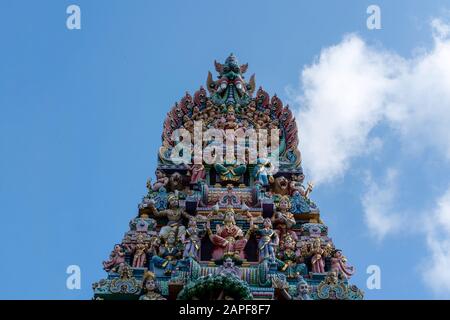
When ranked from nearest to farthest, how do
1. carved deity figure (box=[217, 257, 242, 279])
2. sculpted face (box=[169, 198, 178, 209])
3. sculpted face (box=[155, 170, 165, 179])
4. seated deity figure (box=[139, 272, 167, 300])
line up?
carved deity figure (box=[217, 257, 242, 279]) → seated deity figure (box=[139, 272, 167, 300]) → sculpted face (box=[169, 198, 178, 209]) → sculpted face (box=[155, 170, 165, 179])

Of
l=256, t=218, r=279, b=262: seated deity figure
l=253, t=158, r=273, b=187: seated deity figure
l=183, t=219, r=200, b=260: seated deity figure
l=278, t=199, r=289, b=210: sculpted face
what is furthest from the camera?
l=253, t=158, r=273, b=187: seated deity figure

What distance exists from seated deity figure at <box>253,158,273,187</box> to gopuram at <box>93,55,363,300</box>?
0.07 feet

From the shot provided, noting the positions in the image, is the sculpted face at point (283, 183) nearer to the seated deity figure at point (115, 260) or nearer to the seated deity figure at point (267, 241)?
the seated deity figure at point (267, 241)

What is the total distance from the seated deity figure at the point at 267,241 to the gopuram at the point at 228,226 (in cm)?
2

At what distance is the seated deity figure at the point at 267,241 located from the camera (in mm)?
16812

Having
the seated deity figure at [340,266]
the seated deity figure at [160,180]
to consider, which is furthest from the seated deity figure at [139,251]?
the seated deity figure at [340,266]

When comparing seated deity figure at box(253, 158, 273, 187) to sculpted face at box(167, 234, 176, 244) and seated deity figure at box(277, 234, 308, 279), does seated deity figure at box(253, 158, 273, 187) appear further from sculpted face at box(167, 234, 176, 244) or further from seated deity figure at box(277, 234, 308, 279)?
sculpted face at box(167, 234, 176, 244)

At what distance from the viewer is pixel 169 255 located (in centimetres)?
1738

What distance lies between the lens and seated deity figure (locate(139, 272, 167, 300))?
15.9 meters

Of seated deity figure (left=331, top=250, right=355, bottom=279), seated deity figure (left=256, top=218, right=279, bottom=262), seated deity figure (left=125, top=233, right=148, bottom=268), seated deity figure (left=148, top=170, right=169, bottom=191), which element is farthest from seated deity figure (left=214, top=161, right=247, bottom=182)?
seated deity figure (left=331, top=250, right=355, bottom=279)

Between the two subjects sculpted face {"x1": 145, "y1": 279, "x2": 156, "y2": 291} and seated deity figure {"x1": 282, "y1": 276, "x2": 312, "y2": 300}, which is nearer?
seated deity figure {"x1": 282, "y1": 276, "x2": 312, "y2": 300}

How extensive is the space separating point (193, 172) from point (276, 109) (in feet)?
12.2

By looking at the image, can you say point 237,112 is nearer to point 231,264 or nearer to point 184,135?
point 184,135
